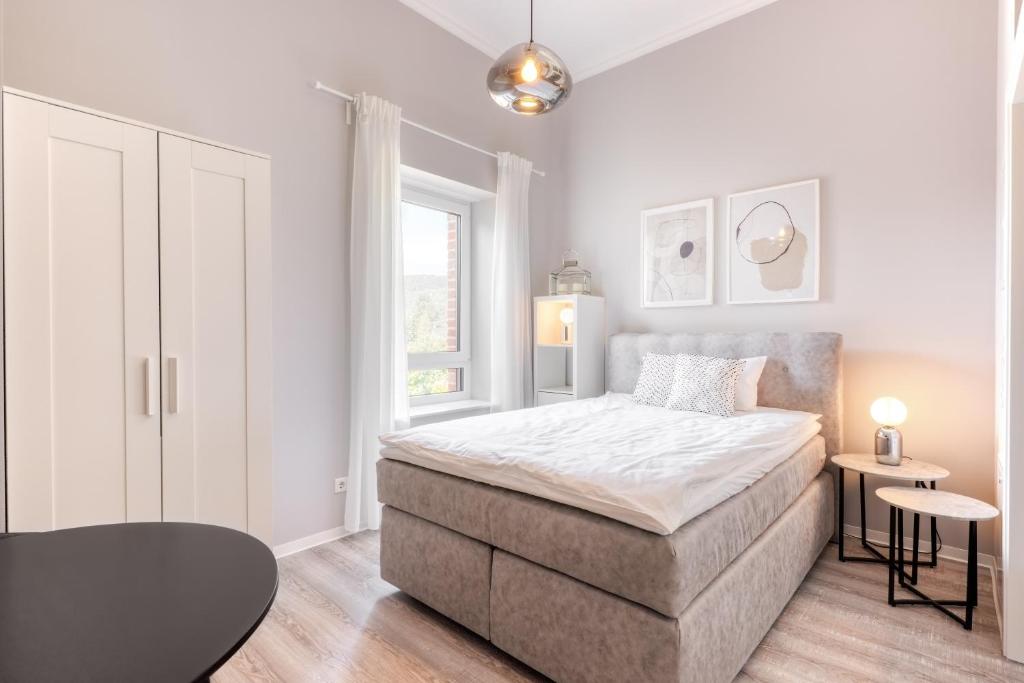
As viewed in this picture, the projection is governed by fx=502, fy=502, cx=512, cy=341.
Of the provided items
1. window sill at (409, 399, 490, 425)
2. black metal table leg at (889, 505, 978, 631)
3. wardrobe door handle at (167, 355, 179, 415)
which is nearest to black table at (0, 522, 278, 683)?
wardrobe door handle at (167, 355, 179, 415)

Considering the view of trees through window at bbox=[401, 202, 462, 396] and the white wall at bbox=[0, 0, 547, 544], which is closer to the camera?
the white wall at bbox=[0, 0, 547, 544]

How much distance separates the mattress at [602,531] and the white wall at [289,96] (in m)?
0.79

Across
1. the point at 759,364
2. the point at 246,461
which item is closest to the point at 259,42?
the point at 246,461

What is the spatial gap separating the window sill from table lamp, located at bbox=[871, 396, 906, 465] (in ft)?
7.75

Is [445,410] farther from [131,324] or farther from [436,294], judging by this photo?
[131,324]

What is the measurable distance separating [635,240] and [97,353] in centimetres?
322

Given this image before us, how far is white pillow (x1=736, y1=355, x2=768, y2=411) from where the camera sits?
2865 mm

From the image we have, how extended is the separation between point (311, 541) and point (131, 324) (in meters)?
1.49

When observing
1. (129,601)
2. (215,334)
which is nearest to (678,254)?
(215,334)

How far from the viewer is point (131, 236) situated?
5.86 ft

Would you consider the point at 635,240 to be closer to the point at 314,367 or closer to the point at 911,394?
the point at 911,394

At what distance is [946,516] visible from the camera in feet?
6.14

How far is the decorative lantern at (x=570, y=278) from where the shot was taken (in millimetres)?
3934

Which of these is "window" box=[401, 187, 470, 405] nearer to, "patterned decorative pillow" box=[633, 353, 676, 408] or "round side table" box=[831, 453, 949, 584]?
"patterned decorative pillow" box=[633, 353, 676, 408]
